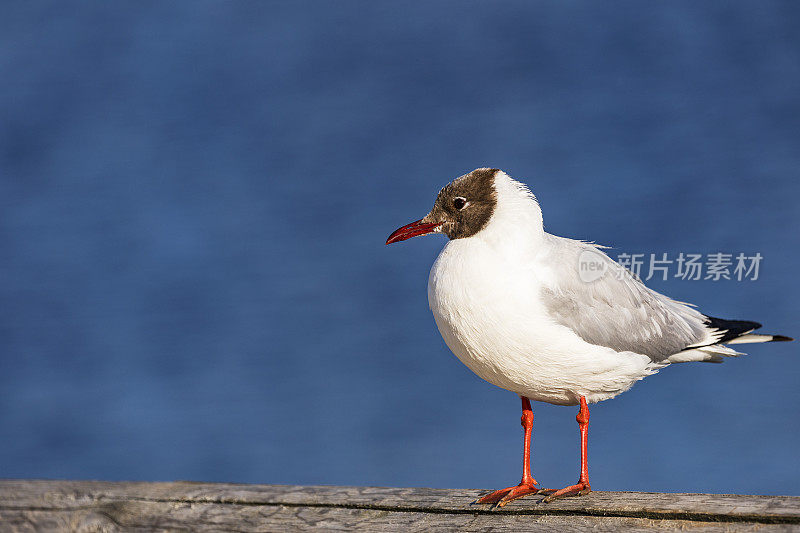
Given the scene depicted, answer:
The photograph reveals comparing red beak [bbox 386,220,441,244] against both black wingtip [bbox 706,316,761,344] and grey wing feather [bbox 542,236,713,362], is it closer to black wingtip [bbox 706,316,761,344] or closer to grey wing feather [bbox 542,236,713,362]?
grey wing feather [bbox 542,236,713,362]

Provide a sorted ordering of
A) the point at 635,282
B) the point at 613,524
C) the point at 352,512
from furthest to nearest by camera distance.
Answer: the point at 635,282
the point at 352,512
the point at 613,524

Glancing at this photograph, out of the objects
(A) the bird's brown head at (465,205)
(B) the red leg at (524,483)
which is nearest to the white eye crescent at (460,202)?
(A) the bird's brown head at (465,205)

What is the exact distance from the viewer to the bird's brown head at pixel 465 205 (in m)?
4.61

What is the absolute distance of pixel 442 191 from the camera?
15.4 ft

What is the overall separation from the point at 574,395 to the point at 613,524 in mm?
922

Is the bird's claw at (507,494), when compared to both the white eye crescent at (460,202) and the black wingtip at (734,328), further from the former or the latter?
the black wingtip at (734,328)

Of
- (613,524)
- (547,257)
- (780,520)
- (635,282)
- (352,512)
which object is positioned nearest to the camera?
(780,520)

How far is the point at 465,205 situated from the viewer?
4.63m

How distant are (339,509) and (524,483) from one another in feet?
3.26

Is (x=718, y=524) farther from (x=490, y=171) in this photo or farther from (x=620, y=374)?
(x=490, y=171)

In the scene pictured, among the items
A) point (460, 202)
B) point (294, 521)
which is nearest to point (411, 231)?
point (460, 202)

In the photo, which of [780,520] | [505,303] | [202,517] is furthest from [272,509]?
[780,520]

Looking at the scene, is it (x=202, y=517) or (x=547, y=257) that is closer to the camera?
(x=202, y=517)

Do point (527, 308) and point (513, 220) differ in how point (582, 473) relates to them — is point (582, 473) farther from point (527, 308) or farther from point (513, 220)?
point (513, 220)
